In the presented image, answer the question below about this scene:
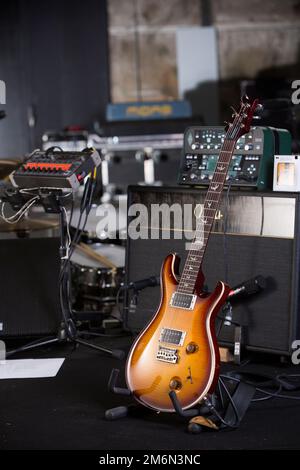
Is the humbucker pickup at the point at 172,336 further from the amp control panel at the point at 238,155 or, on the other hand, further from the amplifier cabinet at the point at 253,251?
the amp control panel at the point at 238,155

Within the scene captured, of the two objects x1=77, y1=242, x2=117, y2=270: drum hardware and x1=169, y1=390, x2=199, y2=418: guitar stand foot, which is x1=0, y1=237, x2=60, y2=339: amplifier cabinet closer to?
x1=77, y1=242, x2=117, y2=270: drum hardware

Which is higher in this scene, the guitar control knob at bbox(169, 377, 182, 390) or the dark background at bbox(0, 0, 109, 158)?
the dark background at bbox(0, 0, 109, 158)

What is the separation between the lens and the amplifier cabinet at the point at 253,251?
3.32 m

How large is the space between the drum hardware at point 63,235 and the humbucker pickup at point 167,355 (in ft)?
2.57

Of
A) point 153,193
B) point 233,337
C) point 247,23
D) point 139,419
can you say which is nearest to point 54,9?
point 247,23

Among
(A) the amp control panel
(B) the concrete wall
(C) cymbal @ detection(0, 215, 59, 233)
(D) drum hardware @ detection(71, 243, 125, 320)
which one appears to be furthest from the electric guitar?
(B) the concrete wall

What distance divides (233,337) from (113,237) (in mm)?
1405

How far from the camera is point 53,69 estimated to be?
8.83m

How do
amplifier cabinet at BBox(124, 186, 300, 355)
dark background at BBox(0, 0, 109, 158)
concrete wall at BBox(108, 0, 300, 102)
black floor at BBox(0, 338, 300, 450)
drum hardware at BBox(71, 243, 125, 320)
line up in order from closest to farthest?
black floor at BBox(0, 338, 300, 450) < amplifier cabinet at BBox(124, 186, 300, 355) < drum hardware at BBox(71, 243, 125, 320) < dark background at BBox(0, 0, 109, 158) < concrete wall at BBox(108, 0, 300, 102)

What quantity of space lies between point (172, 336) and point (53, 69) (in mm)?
6552

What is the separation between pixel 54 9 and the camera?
8.78 m

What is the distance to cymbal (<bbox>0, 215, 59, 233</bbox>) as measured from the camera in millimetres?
3996

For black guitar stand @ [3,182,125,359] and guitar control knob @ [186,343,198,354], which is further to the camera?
black guitar stand @ [3,182,125,359]

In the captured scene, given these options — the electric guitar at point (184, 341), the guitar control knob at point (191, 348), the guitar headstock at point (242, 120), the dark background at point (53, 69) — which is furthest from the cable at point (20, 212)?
the dark background at point (53, 69)
